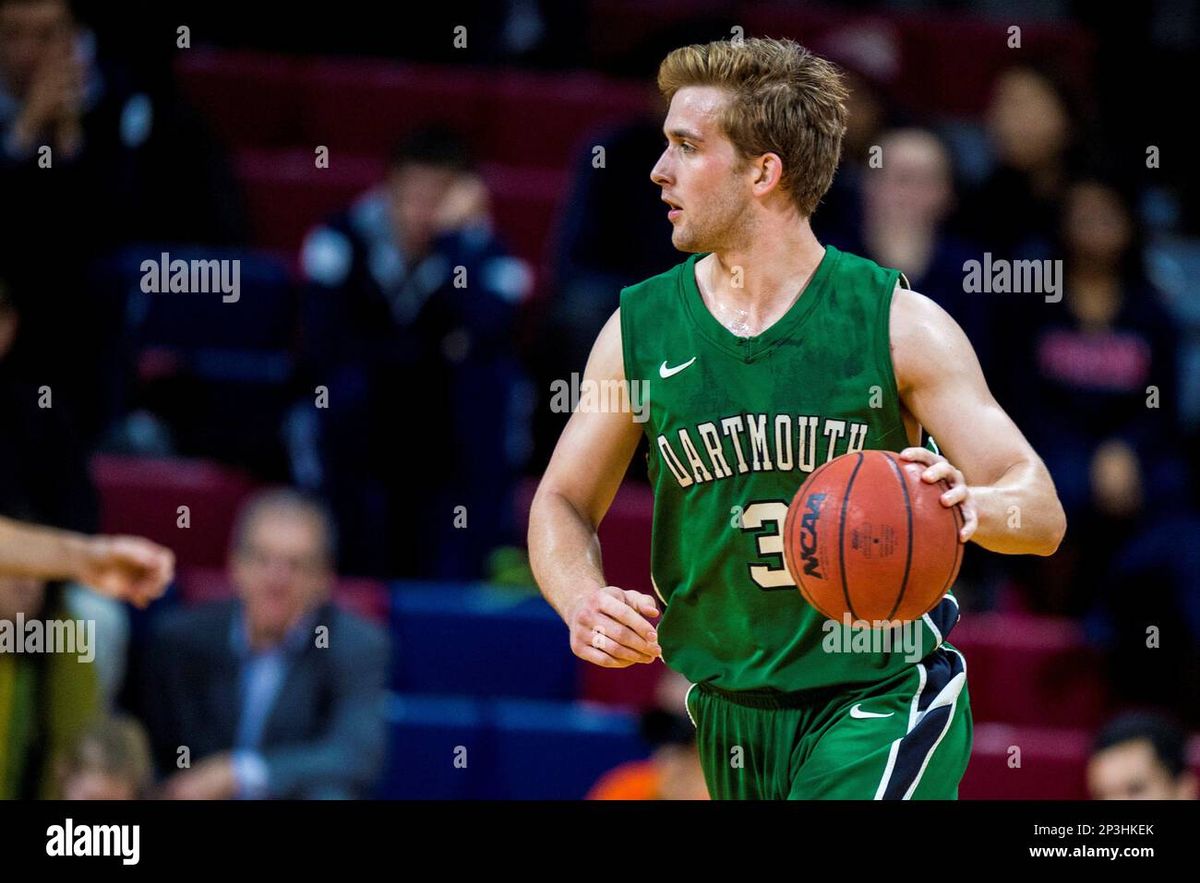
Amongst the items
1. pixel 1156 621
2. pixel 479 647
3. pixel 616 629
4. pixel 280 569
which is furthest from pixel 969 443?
pixel 1156 621

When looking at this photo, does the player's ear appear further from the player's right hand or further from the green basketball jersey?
the player's right hand

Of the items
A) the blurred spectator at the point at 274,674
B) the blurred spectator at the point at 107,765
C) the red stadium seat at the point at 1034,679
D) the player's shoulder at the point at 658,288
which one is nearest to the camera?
the player's shoulder at the point at 658,288

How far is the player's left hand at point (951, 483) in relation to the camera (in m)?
4.22

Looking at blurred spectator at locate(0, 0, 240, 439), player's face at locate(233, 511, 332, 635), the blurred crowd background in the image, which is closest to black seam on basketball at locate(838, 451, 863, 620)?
the blurred crowd background

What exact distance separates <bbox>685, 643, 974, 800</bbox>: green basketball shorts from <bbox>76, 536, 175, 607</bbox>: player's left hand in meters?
1.56

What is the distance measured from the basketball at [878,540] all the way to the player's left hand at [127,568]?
2.04m

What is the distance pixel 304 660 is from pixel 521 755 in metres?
0.89

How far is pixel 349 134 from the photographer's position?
10.5 metres

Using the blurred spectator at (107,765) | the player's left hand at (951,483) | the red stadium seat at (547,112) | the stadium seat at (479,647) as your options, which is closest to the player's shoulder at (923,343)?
the player's left hand at (951,483)

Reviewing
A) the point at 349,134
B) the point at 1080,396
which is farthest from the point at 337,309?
the point at 1080,396

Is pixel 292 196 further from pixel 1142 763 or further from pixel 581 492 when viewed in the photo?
pixel 581 492

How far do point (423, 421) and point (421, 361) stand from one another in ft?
0.78

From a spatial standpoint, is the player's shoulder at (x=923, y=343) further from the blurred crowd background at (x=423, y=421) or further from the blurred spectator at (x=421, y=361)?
the blurred spectator at (x=421, y=361)

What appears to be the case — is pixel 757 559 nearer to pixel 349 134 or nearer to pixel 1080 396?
pixel 1080 396
